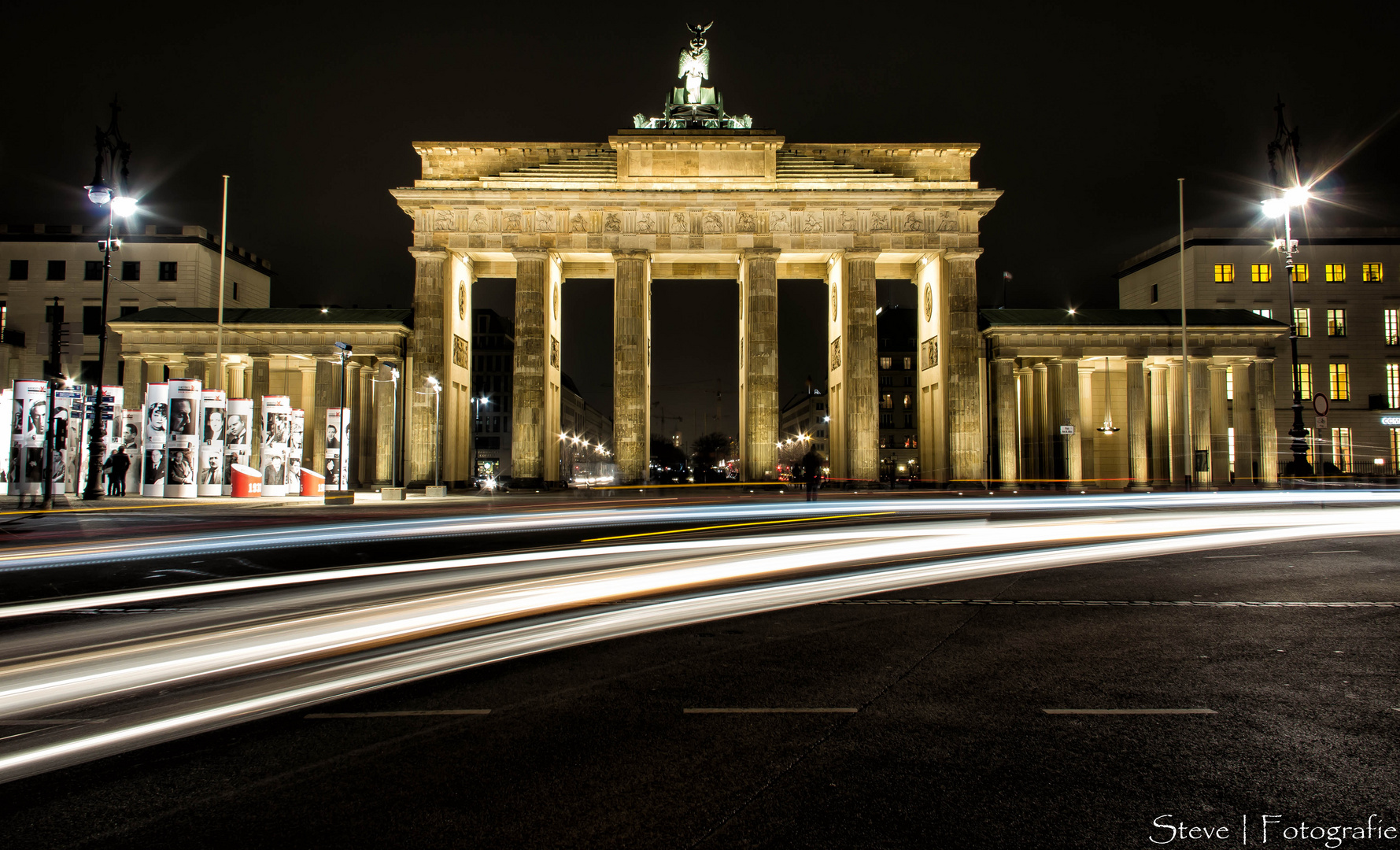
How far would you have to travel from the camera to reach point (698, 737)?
4973 mm

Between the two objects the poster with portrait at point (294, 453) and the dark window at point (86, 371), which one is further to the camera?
the dark window at point (86, 371)

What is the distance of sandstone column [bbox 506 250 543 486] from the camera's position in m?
45.1

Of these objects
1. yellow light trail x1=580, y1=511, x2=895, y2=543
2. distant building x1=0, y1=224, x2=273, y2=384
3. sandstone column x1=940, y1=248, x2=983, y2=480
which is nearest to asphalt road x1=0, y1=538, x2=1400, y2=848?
yellow light trail x1=580, y1=511, x2=895, y2=543

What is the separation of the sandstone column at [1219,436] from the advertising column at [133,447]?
5927cm

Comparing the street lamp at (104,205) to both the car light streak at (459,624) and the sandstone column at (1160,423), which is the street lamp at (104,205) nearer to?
the car light streak at (459,624)

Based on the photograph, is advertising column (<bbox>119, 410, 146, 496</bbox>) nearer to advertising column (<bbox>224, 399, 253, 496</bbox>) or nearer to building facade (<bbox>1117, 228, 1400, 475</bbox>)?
advertising column (<bbox>224, 399, 253, 496</bbox>)

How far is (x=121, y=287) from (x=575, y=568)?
7118cm

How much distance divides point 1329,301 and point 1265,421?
717 inches

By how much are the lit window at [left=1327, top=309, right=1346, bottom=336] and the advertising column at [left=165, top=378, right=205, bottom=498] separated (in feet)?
239

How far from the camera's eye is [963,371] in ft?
149

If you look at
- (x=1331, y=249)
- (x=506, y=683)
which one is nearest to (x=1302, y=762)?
(x=506, y=683)

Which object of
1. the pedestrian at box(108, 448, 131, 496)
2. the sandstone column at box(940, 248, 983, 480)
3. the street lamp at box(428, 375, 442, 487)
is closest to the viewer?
the pedestrian at box(108, 448, 131, 496)

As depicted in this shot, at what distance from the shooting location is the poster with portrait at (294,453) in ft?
111

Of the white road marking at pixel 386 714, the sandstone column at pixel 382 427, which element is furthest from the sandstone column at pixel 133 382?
the white road marking at pixel 386 714
